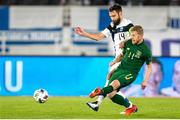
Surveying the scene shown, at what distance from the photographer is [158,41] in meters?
28.5

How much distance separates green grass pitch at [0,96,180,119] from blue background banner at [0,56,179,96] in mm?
3128

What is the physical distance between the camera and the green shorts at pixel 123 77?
14109 millimetres

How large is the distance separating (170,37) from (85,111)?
13.2m

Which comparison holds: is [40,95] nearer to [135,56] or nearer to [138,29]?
[135,56]

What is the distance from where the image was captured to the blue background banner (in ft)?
72.7

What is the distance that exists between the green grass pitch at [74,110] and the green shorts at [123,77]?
26.1 inches

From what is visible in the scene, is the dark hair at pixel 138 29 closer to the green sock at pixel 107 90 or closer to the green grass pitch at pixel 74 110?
the green sock at pixel 107 90

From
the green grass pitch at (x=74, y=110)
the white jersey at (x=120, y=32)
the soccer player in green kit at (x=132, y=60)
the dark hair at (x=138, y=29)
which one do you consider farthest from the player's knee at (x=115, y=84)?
the white jersey at (x=120, y=32)

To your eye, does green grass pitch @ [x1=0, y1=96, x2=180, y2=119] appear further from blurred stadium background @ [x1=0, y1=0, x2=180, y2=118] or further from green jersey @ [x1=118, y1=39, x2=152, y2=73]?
blurred stadium background @ [x1=0, y1=0, x2=180, y2=118]

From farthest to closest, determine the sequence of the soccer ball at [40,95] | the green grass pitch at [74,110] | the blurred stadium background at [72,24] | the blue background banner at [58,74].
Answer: the blurred stadium background at [72,24] < the blue background banner at [58,74] < the soccer ball at [40,95] < the green grass pitch at [74,110]

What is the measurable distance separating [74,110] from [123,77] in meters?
2.13

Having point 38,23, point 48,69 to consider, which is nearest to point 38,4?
point 38,23

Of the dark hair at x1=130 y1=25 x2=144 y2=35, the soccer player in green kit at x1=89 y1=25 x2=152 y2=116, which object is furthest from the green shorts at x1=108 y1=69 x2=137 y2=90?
the dark hair at x1=130 y1=25 x2=144 y2=35

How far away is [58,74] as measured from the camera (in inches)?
881
